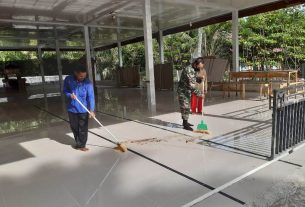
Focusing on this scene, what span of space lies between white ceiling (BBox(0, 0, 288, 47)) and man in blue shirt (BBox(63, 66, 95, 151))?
205 inches

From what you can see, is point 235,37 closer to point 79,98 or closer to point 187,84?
point 187,84

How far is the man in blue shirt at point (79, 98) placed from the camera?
407 centimetres

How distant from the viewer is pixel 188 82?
5.07 m

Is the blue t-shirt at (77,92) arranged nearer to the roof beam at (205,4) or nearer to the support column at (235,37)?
the roof beam at (205,4)

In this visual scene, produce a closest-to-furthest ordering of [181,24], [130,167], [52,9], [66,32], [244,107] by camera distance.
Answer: [130,167]
[244,107]
[52,9]
[181,24]
[66,32]

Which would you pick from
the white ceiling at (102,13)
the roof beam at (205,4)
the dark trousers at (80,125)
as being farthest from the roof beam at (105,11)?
the dark trousers at (80,125)

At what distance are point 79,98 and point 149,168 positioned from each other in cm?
163

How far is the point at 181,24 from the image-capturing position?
1366 cm

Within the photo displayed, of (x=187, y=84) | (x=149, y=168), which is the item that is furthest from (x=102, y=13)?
(x=149, y=168)

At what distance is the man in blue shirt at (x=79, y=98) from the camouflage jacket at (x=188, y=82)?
1.85 meters

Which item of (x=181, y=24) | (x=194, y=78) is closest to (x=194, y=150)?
(x=194, y=78)

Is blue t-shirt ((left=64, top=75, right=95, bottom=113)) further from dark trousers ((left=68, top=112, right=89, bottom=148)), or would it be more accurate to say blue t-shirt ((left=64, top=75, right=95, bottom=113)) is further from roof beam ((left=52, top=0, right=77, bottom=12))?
roof beam ((left=52, top=0, right=77, bottom=12))

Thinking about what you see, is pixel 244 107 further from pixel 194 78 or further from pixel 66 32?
pixel 66 32

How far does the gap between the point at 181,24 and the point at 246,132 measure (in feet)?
33.0
